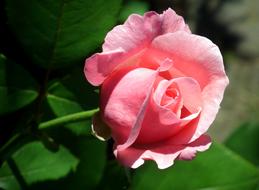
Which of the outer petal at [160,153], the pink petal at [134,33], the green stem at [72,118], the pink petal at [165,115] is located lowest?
the green stem at [72,118]

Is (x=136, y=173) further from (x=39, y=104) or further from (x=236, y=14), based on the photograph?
(x=236, y=14)

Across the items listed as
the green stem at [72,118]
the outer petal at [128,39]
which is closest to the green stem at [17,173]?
the green stem at [72,118]

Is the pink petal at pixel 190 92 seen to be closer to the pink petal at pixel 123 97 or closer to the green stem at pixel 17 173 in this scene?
the pink petal at pixel 123 97

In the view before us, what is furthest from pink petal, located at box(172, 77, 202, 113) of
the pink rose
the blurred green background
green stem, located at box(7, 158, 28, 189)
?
green stem, located at box(7, 158, 28, 189)

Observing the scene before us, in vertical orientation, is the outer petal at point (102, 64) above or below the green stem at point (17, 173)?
above

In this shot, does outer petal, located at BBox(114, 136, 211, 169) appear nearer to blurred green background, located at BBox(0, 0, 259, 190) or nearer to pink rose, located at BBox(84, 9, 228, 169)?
pink rose, located at BBox(84, 9, 228, 169)

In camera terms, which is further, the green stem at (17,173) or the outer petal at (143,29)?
the green stem at (17,173)

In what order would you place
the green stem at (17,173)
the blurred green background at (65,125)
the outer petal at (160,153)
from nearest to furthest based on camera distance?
the outer petal at (160,153)
the blurred green background at (65,125)
the green stem at (17,173)
